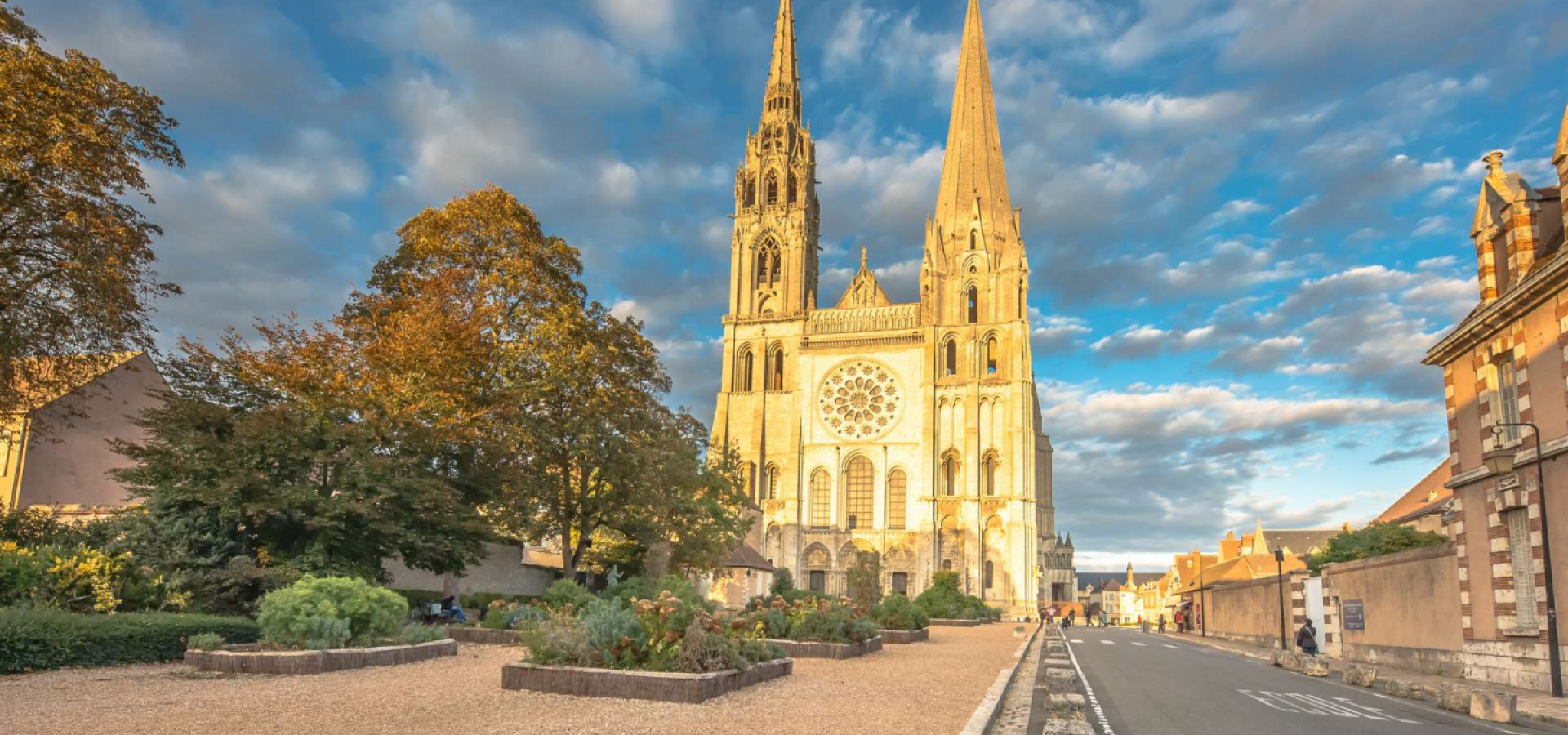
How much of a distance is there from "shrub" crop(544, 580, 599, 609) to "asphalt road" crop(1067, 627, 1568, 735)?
9010 mm

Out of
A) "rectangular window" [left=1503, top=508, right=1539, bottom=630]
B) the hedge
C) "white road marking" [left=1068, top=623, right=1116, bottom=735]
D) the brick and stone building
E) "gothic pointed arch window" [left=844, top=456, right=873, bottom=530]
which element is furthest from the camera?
"gothic pointed arch window" [left=844, top=456, right=873, bottom=530]

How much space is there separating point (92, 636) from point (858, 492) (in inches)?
2228

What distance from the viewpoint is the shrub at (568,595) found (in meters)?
17.9

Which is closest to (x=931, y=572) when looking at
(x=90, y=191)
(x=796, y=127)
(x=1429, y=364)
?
(x=796, y=127)

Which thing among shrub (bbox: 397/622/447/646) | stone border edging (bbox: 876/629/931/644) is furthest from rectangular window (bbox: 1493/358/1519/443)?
shrub (bbox: 397/622/447/646)

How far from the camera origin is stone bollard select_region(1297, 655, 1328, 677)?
18500 mm

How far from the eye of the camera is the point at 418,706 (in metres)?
9.19

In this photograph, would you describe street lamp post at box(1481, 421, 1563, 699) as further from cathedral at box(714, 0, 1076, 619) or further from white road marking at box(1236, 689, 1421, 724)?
cathedral at box(714, 0, 1076, 619)

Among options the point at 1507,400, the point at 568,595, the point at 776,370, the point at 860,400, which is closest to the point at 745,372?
the point at 776,370

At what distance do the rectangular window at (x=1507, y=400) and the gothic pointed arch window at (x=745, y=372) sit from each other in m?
52.8

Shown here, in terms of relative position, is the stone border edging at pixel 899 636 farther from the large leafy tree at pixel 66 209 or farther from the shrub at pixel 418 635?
the large leafy tree at pixel 66 209

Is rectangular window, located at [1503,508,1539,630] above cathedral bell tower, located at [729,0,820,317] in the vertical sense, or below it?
below

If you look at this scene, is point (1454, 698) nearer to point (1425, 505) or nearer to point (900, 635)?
point (900, 635)

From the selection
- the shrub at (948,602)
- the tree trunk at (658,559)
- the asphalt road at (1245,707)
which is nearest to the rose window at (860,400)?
A: the shrub at (948,602)
